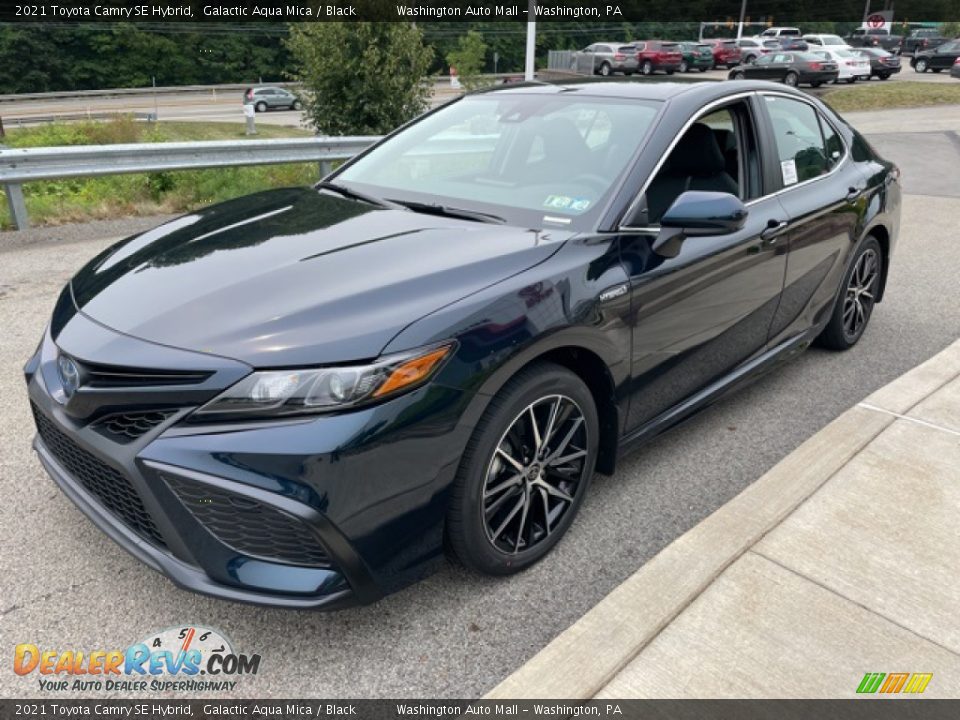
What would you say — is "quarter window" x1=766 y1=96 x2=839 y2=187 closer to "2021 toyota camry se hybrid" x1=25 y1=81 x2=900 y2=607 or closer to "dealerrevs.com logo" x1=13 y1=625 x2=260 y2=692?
"2021 toyota camry se hybrid" x1=25 y1=81 x2=900 y2=607

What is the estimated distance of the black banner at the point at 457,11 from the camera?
477 inches

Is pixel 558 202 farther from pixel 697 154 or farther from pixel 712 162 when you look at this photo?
pixel 712 162

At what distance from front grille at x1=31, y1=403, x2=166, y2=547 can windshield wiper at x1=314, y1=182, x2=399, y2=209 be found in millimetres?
1526

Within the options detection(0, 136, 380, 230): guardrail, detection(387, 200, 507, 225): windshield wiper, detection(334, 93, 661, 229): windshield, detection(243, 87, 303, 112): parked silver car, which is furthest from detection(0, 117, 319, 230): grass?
detection(243, 87, 303, 112): parked silver car

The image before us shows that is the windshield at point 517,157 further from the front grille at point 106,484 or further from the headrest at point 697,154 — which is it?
the front grille at point 106,484

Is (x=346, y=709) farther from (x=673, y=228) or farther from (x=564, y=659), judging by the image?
(x=673, y=228)

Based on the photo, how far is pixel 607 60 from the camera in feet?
143

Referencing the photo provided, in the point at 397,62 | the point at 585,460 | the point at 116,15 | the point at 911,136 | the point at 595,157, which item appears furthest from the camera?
the point at 116,15

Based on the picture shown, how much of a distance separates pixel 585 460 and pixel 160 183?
8.39m

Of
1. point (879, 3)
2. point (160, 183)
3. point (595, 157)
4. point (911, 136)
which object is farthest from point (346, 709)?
point (879, 3)

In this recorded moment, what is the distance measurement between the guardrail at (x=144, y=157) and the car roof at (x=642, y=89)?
4792mm

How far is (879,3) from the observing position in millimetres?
83875

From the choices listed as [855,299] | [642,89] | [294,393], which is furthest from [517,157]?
[855,299]

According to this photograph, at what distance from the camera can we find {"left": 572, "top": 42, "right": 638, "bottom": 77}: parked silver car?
4266cm
